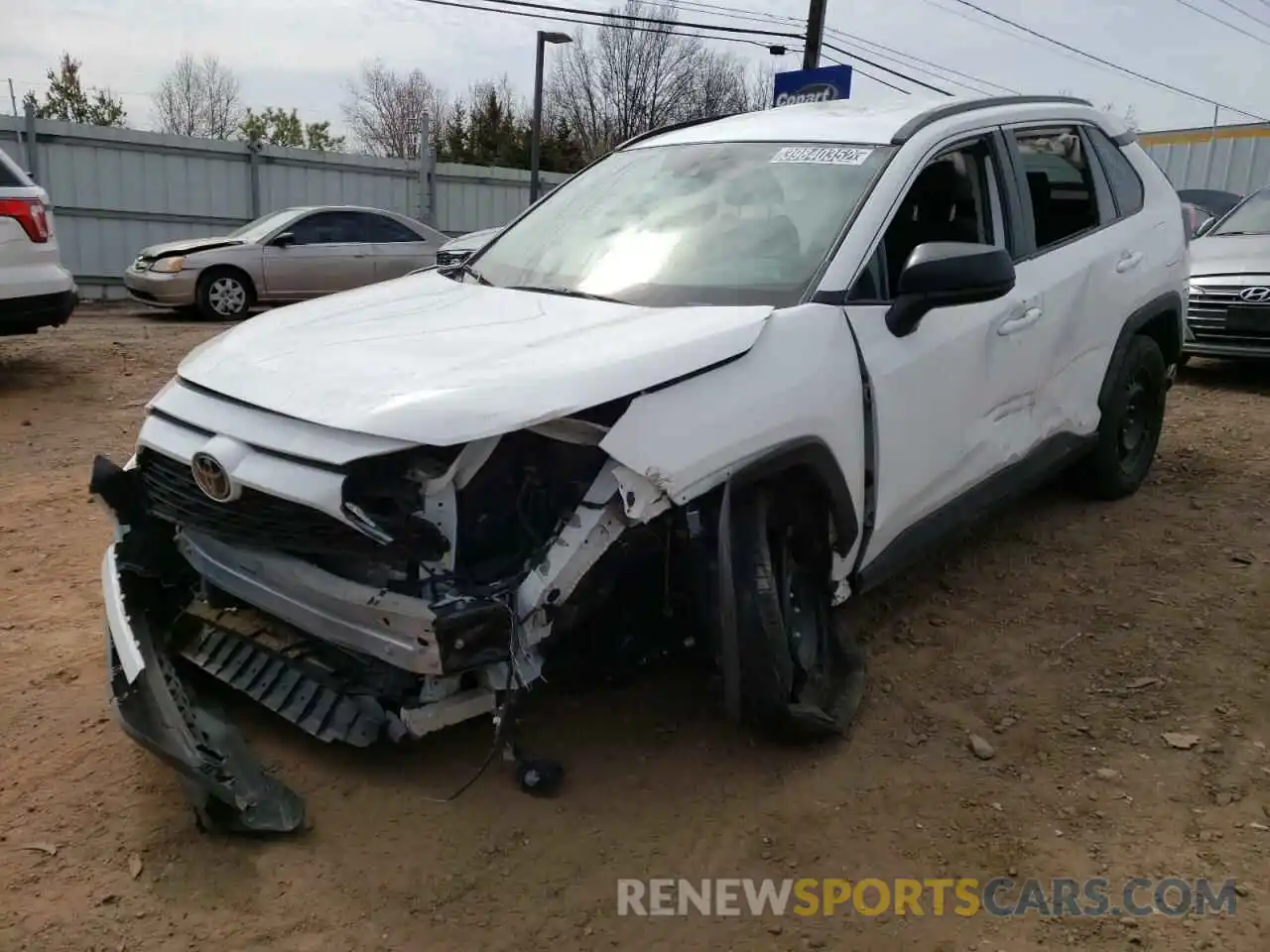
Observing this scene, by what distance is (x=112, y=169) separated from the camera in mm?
14664

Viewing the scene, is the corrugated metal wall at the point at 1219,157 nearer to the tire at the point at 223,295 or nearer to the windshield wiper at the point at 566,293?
the tire at the point at 223,295

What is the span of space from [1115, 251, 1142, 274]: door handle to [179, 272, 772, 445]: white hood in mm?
2392

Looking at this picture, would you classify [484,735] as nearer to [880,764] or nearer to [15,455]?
[880,764]

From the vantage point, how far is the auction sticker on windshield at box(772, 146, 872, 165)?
3.51 meters

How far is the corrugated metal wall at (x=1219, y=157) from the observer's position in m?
20.8

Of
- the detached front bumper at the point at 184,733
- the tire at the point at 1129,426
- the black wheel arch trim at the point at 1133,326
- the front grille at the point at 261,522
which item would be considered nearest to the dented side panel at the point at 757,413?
the front grille at the point at 261,522

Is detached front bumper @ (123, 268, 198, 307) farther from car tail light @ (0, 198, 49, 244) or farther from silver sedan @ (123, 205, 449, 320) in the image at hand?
car tail light @ (0, 198, 49, 244)

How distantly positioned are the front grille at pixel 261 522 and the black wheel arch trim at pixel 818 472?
93 cm

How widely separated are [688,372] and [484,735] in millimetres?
1242

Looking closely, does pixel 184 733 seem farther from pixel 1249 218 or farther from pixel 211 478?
pixel 1249 218

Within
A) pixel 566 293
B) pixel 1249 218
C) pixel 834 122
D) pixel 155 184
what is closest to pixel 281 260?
pixel 155 184

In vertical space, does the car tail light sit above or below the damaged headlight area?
above

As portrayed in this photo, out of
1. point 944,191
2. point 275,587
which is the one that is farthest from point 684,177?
point 275,587

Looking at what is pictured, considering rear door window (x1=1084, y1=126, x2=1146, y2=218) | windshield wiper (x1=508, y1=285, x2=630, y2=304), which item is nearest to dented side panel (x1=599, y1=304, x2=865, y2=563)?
windshield wiper (x1=508, y1=285, x2=630, y2=304)
